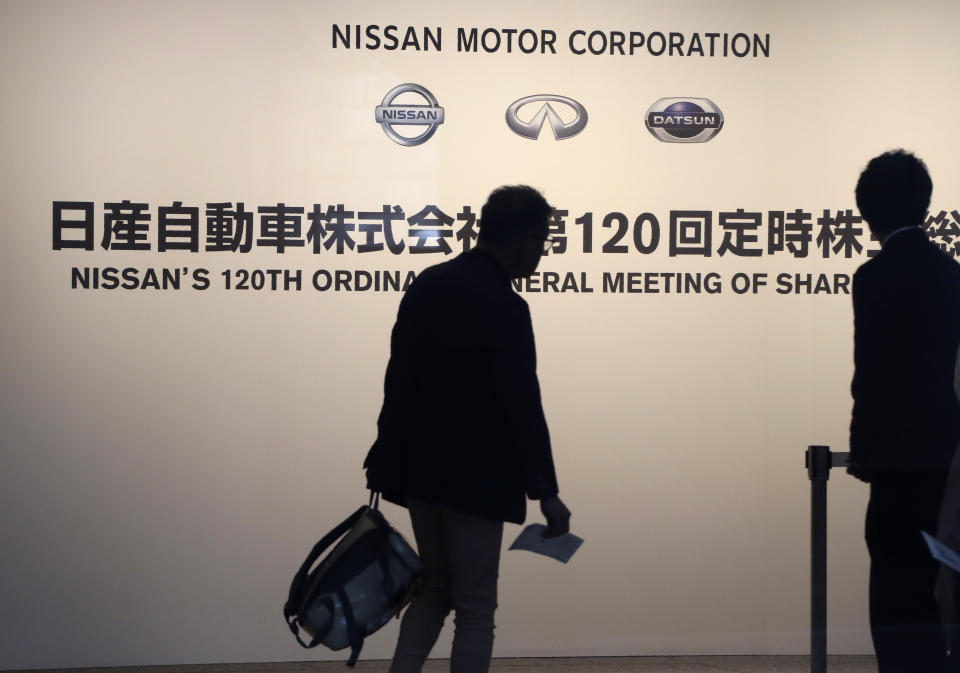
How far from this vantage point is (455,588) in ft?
8.70

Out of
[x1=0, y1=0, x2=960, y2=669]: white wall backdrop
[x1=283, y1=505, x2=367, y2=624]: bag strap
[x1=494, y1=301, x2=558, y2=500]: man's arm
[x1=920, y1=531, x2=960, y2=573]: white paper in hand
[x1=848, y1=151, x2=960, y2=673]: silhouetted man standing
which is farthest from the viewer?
[x1=0, y1=0, x2=960, y2=669]: white wall backdrop

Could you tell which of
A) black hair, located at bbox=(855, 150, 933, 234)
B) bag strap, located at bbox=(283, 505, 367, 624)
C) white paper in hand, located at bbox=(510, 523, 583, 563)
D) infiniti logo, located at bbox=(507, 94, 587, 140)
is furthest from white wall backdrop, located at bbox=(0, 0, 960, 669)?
white paper in hand, located at bbox=(510, 523, 583, 563)

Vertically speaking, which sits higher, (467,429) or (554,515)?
(467,429)

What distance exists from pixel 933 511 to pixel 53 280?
2957 mm

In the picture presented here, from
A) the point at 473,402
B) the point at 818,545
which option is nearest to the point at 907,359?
the point at 818,545

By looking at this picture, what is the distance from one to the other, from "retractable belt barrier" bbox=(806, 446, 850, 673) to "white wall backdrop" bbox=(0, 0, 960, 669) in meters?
0.66

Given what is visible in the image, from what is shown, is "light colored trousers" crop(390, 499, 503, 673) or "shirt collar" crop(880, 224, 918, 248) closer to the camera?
"light colored trousers" crop(390, 499, 503, 673)

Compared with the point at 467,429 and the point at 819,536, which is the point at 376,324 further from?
the point at 819,536

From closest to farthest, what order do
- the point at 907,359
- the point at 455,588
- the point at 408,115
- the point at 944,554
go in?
the point at 944,554 < the point at 455,588 < the point at 907,359 < the point at 408,115

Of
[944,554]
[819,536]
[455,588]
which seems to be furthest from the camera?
[819,536]

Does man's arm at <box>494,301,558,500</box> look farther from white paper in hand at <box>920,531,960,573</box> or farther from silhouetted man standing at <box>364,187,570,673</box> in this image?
white paper in hand at <box>920,531,960,573</box>

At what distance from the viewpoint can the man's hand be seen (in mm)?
2549

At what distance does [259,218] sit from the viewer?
3734mm

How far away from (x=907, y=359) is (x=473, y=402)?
1202 millimetres
